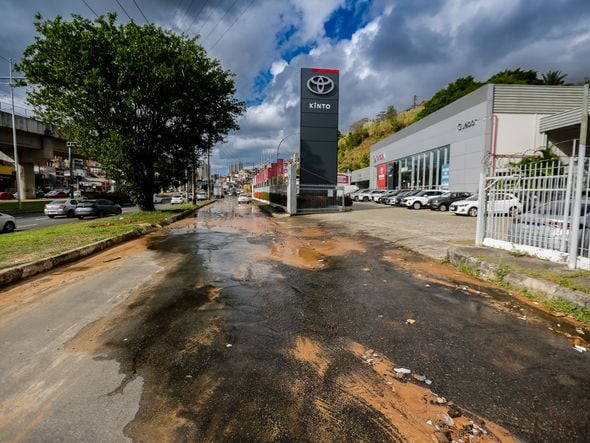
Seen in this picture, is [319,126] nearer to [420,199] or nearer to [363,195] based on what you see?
[420,199]

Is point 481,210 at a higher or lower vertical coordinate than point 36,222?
higher

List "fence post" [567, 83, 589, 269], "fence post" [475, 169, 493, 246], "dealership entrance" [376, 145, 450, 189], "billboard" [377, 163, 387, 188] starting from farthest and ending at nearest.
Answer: "billboard" [377, 163, 387, 188]
"dealership entrance" [376, 145, 450, 189]
"fence post" [475, 169, 493, 246]
"fence post" [567, 83, 589, 269]

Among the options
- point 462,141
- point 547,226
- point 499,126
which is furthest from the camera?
point 462,141

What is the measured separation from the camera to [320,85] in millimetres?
27672

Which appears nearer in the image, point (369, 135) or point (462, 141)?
point (462, 141)

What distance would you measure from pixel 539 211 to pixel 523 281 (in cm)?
208

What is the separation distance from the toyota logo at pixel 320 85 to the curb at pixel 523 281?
22700 millimetres

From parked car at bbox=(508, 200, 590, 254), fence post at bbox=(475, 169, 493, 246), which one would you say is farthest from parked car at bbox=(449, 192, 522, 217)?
parked car at bbox=(508, 200, 590, 254)

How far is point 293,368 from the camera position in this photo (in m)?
3.37

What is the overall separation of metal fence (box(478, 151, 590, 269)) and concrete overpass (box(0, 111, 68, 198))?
36055mm

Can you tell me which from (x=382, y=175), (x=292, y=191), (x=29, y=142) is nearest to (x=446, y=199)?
(x=292, y=191)

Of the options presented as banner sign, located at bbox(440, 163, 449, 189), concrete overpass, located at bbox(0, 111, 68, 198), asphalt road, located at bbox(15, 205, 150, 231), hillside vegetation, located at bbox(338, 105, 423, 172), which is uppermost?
hillside vegetation, located at bbox(338, 105, 423, 172)

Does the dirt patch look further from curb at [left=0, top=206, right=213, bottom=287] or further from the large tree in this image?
the large tree

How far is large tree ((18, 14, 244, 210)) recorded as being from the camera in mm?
18812
